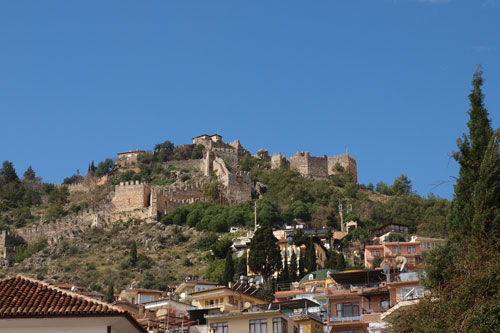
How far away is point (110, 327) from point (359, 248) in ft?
231

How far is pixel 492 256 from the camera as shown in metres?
21.1

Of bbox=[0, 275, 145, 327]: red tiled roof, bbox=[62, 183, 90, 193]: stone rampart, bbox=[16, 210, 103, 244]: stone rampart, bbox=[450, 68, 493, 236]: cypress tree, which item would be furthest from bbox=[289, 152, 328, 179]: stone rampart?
bbox=[0, 275, 145, 327]: red tiled roof

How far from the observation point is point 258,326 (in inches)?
1363

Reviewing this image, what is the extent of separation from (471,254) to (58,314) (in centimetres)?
1103

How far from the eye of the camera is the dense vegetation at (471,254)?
20172 millimetres

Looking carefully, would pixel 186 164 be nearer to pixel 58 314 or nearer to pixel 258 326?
pixel 258 326

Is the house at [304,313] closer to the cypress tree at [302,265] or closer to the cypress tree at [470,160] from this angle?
the cypress tree at [470,160]

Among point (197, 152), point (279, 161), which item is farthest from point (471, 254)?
point (197, 152)

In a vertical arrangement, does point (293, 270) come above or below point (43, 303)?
above

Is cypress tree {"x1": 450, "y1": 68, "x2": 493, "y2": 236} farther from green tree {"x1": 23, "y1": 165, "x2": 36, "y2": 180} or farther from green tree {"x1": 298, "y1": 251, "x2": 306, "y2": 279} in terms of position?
green tree {"x1": 23, "y1": 165, "x2": 36, "y2": 180}

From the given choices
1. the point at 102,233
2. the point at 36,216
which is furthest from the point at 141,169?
the point at 102,233

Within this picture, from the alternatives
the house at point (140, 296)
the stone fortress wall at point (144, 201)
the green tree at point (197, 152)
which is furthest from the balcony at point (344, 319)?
the green tree at point (197, 152)

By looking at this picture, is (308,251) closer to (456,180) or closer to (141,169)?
(456,180)

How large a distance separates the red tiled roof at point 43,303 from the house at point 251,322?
19.4 meters
